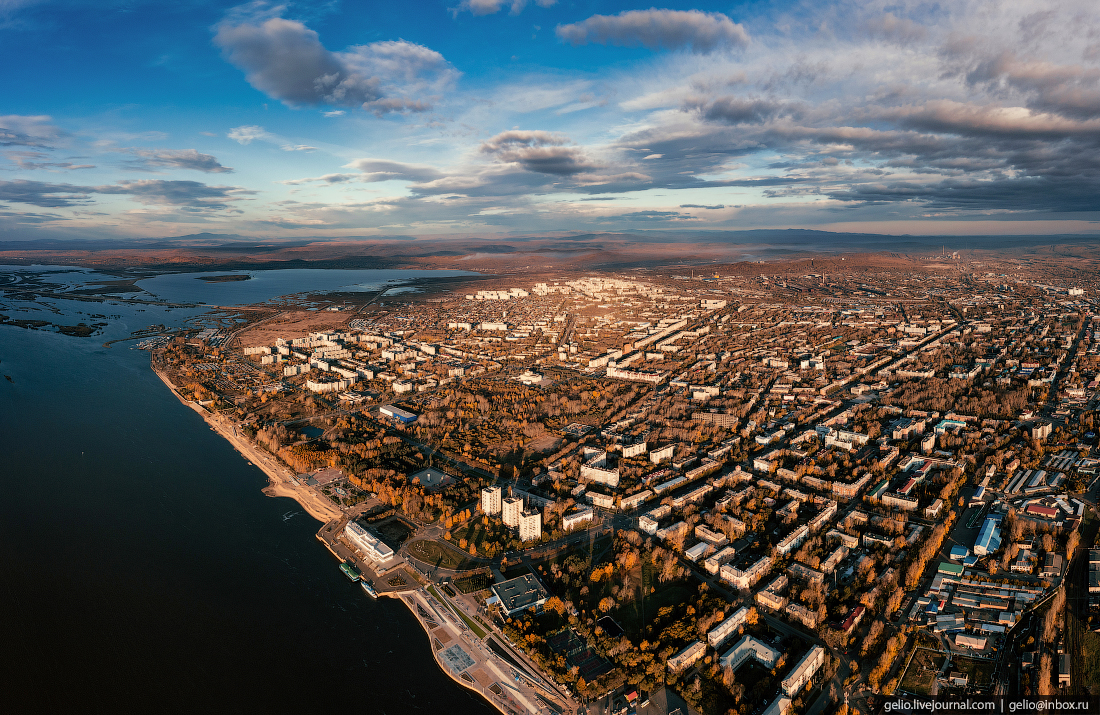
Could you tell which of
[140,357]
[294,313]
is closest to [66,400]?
[140,357]

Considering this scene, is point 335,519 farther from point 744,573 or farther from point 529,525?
point 744,573

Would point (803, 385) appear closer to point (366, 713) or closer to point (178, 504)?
point (366, 713)

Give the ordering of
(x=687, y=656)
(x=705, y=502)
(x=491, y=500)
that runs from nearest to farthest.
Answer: (x=687, y=656) < (x=491, y=500) < (x=705, y=502)

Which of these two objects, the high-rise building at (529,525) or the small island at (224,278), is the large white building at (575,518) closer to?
the high-rise building at (529,525)

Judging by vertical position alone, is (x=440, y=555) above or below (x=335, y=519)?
below

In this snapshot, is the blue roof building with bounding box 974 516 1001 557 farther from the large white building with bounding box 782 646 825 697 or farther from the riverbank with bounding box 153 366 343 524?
the riverbank with bounding box 153 366 343 524

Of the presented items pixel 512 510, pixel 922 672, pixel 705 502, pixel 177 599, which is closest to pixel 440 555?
pixel 512 510

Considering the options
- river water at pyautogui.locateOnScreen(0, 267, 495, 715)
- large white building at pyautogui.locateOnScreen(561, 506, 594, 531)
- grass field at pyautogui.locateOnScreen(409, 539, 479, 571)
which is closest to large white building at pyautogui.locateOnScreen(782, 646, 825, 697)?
river water at pyautogui.locateOnScreen(0, 267, 495, 715)

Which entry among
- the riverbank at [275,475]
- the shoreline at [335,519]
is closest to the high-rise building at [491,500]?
the shoreline at [335,519]
